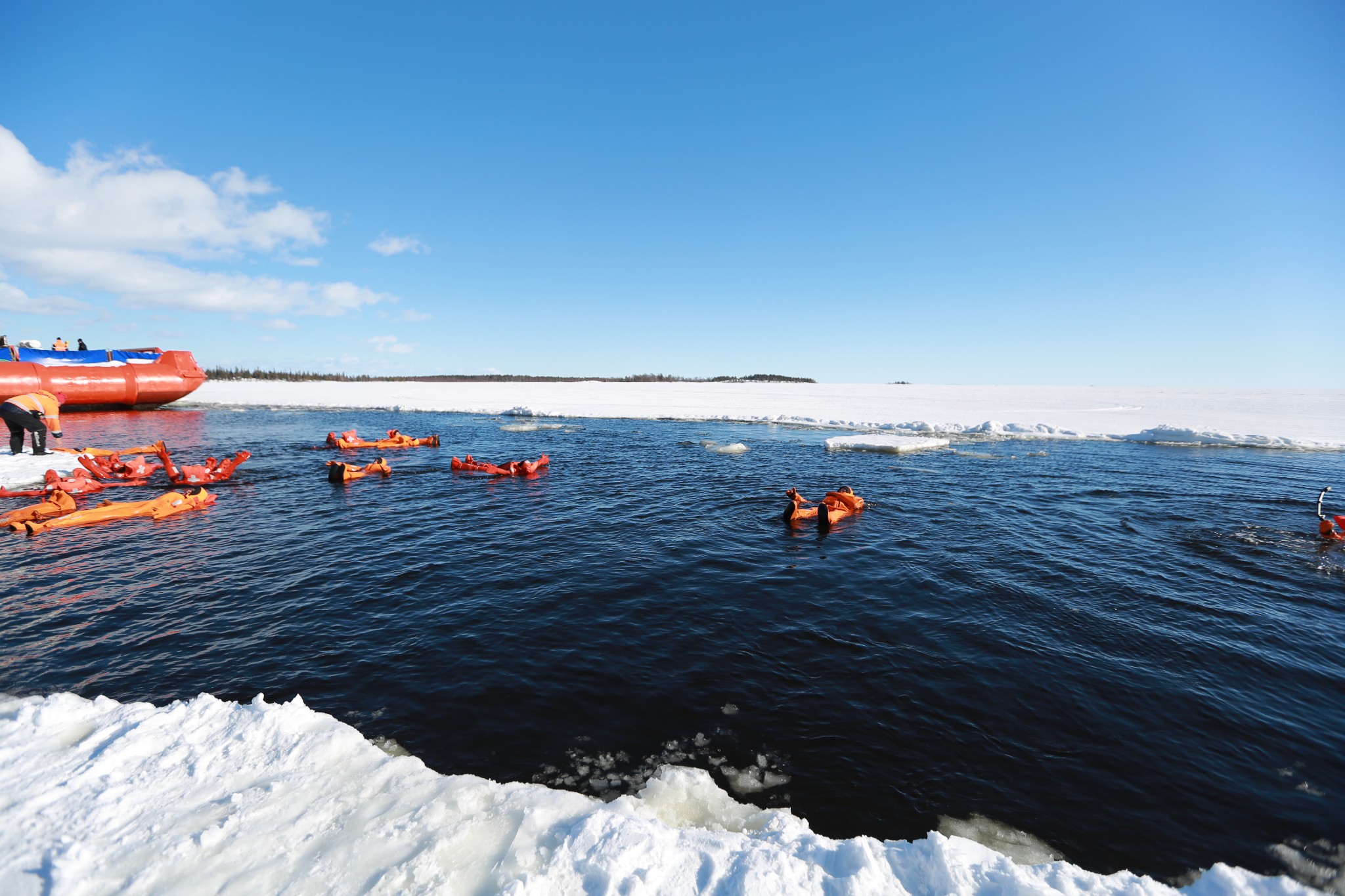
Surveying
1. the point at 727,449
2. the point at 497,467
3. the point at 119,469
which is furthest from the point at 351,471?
the point at 727,449

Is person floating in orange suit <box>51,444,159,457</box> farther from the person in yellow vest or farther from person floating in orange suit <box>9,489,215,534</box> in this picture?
person floating in orange suit <box>9,489,215,534</box>

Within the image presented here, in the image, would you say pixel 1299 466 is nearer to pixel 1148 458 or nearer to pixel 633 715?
pixel 1148 458

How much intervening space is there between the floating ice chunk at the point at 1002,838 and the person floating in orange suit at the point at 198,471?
17988 millimetres

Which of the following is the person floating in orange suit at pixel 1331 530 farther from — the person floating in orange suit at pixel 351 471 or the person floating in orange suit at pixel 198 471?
the person floating in orange suit at pixel 198 471

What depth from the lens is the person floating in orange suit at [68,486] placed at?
39.0 ft

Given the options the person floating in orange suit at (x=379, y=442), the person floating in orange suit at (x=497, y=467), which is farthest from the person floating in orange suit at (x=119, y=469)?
the person floating in orange suit at (x=497, y=467)

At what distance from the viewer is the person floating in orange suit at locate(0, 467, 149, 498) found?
11.9 metres

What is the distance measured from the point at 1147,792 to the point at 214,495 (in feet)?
58.1

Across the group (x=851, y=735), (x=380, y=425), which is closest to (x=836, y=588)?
(x=851, y=735)

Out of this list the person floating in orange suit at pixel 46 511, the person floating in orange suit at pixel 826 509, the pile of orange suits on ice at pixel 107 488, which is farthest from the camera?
the person floating in orange suit at pixel 826 509

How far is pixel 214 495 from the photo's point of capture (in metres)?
13.0

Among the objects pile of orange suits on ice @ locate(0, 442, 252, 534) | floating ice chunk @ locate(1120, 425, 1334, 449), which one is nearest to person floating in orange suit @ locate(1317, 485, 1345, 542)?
floating ice chunk @ locate(1120, 425, 1334, 449)

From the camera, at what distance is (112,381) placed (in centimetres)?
3122

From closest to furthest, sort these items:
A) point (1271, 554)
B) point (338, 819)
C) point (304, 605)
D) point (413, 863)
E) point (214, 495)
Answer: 1. point (413, 863)
2. point (338, 819)
3. point (304, 605)
4. point (1271, 554)
5. point (214, 495)
